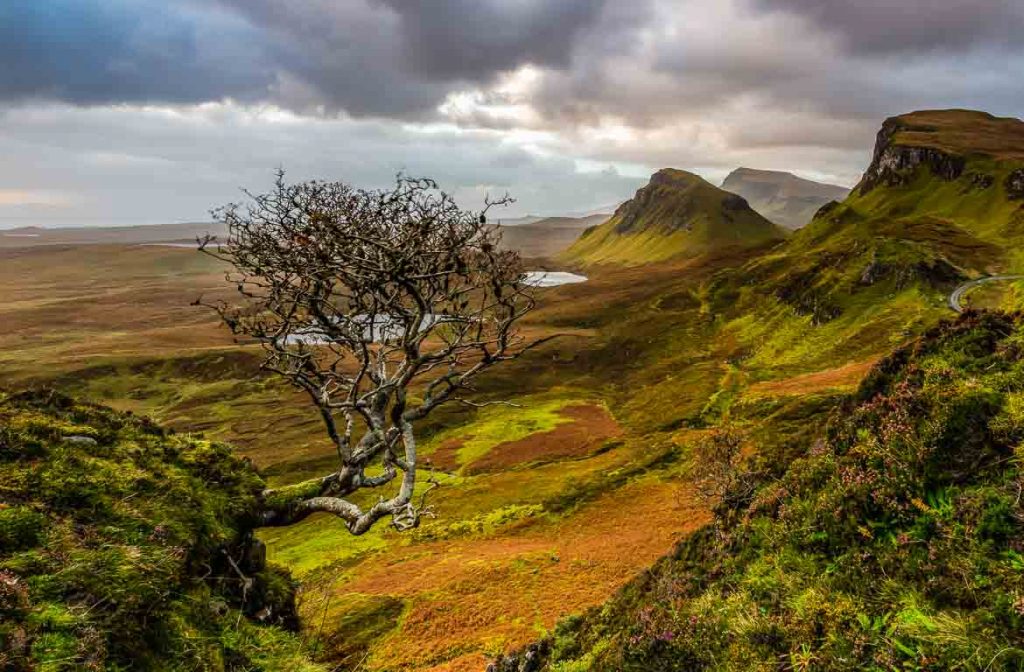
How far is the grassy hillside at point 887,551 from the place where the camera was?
6375mm

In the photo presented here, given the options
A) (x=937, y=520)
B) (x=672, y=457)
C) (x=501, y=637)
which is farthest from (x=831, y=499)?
(x=672, y=457)

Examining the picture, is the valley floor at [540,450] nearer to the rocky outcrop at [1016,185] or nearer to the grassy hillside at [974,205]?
the grassy hillside at [974,205]

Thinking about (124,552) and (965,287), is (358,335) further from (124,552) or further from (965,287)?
(965,287)

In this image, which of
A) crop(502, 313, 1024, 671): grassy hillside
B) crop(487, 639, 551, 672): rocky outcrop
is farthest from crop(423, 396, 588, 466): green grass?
crop(502, 313, 1024, 671): grassy hillside

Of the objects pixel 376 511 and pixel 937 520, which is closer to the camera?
pixel 937 520

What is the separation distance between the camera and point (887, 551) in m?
7.81

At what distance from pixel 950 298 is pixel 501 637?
114 meters

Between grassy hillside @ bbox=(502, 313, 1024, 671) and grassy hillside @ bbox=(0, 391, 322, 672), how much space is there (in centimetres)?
784

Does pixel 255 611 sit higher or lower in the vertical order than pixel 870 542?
lower

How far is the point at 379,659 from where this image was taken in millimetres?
32000

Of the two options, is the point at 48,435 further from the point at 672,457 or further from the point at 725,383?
the point at 725,383

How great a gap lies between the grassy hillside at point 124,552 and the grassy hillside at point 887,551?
309 inches

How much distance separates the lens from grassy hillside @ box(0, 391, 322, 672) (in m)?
7.73

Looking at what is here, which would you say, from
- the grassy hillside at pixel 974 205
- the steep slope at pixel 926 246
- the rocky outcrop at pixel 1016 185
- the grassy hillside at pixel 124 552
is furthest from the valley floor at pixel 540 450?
the rocky outcrop at pixel 1016 185
